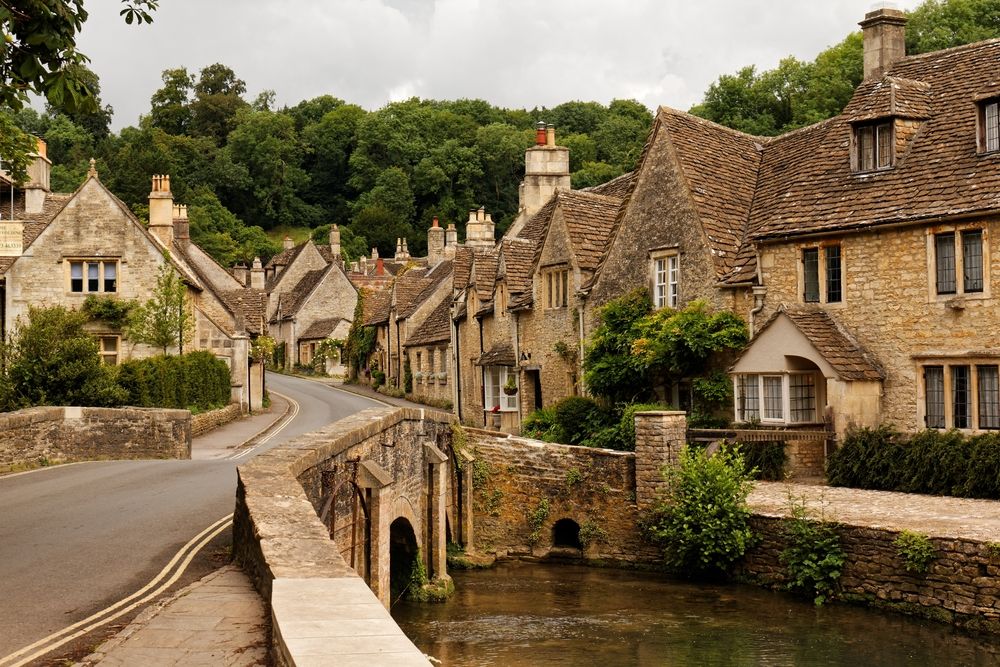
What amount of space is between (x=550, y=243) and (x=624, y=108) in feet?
304

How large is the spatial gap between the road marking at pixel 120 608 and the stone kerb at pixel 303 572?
83cm

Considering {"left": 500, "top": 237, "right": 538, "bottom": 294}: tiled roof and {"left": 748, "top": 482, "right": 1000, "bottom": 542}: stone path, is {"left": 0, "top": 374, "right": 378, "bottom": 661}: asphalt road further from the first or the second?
{"left": 500, "top": 237, "right": 538, "bottom": 294}: tiled roof

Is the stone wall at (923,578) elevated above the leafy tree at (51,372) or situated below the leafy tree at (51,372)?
below

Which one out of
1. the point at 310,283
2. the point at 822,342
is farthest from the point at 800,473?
the point at 310,283

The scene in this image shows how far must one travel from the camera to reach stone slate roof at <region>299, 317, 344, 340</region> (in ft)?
266

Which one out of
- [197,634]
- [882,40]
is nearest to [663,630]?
[197,634]

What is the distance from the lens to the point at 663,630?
65.3 ft

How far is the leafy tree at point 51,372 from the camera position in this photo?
99.7 ft

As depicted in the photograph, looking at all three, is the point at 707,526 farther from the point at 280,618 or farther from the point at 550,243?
the point at 280,618

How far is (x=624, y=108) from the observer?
125 meters

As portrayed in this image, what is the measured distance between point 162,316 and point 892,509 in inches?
1110

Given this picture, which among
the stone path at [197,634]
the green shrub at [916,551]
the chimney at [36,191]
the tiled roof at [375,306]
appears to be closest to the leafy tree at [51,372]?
the chimney at [36,191]

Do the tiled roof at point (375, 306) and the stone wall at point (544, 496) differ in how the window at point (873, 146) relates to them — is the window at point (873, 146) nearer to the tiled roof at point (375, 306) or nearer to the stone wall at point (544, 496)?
the stone wall at point (544, 496)

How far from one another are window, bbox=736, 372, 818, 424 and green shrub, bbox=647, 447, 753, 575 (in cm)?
292
